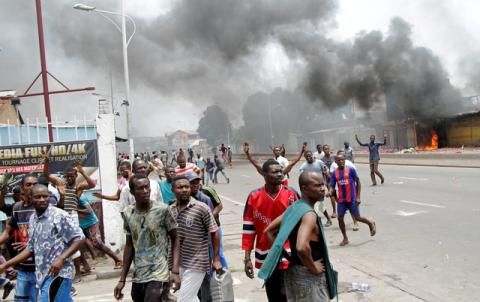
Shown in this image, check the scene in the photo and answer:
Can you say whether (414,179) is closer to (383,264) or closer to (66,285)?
(383,264)

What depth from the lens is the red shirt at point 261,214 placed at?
12.2 feet

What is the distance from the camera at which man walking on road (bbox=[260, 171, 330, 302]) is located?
2592mm

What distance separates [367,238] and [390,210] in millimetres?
2472

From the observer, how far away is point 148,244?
3.35 m

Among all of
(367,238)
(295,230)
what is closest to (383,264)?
(367,238)

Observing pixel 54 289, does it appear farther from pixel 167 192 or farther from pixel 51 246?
pixel 167 192

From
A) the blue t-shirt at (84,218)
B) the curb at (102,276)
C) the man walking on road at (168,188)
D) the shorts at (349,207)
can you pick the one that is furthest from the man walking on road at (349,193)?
the blue t-shirt at (84,218)

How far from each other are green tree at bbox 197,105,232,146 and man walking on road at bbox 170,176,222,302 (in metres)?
75.1

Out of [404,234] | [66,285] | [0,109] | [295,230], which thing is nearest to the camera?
[295,230]

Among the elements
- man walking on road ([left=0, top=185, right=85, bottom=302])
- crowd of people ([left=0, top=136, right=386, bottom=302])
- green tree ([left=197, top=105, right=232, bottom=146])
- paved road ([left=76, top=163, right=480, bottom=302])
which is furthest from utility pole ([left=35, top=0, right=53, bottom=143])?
green tree ([left=197, top=105, right=232, bottom=146])

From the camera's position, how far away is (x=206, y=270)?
3578mm

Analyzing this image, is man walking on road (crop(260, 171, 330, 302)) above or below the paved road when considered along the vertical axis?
above

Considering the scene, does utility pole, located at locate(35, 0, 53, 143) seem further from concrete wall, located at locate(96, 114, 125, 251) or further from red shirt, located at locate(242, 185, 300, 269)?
red shirt, located at locate(242, 185, 300, 269)

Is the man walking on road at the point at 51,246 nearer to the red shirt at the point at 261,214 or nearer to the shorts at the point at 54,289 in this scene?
the shorts at the point at 54,289
